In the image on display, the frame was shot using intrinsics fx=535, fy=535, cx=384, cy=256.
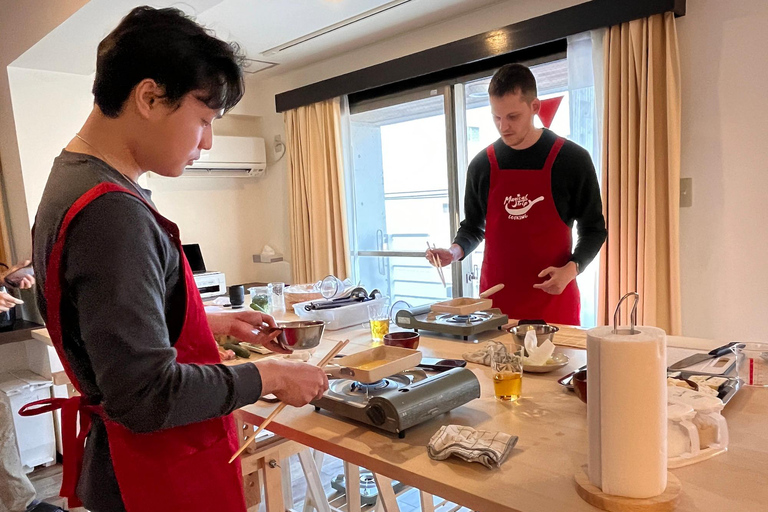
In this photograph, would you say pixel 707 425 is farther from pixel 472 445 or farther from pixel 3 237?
pixel 3 237

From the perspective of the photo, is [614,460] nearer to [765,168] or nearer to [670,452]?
[670,452]

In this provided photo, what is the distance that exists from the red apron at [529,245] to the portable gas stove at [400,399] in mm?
1156

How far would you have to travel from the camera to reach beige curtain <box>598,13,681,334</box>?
262cm

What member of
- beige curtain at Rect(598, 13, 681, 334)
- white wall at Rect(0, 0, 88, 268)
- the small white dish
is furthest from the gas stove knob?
white wall at Rect(0, 0, 88, 268)

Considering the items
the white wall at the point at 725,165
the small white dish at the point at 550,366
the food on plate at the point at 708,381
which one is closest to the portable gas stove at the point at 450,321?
the small white dish at the point at 550,366

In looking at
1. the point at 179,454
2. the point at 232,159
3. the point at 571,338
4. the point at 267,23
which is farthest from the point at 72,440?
the point at 232,159

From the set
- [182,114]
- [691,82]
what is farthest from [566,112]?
[182,114]

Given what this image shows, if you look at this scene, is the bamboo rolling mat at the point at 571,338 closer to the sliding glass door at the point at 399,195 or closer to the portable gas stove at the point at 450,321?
the portable gas stove at the point at 450,321

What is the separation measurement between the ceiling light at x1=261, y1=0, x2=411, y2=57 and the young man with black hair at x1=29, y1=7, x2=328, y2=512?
2.65 meters

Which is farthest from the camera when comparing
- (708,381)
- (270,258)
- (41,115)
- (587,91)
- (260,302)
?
(270,258)

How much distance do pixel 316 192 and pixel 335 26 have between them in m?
1.36

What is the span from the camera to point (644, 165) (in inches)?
106

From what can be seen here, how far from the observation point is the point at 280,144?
4938 mm

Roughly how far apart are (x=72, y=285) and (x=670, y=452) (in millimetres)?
941
